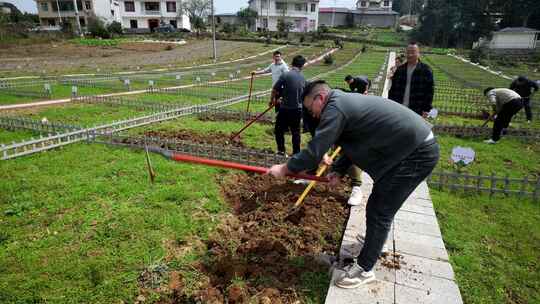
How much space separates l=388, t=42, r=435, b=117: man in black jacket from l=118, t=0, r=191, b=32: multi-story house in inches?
2688

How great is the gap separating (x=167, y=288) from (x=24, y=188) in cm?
369

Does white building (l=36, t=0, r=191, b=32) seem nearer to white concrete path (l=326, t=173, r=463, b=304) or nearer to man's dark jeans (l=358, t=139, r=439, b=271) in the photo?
white concrete path (l=326, t=173, r=463, b=304)

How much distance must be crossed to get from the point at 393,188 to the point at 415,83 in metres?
3.52

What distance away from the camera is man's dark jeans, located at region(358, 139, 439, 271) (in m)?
2.98

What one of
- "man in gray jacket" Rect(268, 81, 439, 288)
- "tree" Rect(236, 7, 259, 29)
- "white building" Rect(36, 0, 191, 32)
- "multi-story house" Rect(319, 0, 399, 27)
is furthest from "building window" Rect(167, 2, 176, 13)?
"man in gray jacket" Rect(268, 81, 439, 288)

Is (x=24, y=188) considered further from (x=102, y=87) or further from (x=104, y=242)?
(x=102, y=87)

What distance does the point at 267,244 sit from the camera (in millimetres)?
4145

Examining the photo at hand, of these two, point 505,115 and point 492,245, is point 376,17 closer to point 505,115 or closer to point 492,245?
point 505,115

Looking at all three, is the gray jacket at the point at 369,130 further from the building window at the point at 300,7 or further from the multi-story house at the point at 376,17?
the multi-story house at the point at 376,17

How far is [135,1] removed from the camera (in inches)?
2554

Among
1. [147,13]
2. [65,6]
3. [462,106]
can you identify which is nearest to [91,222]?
[462,106]

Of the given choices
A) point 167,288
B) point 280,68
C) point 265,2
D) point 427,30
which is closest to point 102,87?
point 280,68

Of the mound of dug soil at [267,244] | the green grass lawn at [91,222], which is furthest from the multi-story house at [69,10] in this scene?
the mound of dug soil at [267,244]

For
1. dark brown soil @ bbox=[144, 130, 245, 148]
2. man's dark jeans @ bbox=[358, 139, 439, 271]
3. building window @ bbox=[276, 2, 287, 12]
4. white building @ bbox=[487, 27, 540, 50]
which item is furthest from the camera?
building window @ bbox=[276, 2, 287, 12]
